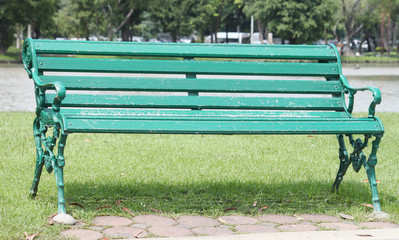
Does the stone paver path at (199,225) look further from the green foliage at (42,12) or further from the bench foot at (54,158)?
the green foliage at (42,12)

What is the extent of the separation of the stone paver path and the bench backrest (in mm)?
876

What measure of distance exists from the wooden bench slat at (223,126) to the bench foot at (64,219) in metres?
0.53

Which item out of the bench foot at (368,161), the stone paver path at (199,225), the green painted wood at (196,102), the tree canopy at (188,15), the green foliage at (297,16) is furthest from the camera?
the green foliage at (297,16)

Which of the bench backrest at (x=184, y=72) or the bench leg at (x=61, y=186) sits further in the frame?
the bench backrest at (x=184, y=72)

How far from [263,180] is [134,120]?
1.69 m

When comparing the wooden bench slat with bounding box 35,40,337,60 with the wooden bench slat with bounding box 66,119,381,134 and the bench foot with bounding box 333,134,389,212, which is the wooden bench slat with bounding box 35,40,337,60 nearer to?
the bench foot with bounding box 333,134,389,212

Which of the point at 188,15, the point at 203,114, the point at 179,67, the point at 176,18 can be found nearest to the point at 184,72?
the point at 179,67

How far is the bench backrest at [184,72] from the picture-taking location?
442 cm

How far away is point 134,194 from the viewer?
4.64 meters

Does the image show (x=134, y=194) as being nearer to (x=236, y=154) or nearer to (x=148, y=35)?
(x=236, y=154)

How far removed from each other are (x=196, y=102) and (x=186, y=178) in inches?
31.9

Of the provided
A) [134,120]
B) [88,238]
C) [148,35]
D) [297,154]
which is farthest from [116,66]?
[148,35]

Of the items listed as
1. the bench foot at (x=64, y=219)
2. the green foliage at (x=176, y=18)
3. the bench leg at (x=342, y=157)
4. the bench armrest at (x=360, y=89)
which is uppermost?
the green foliage at (x=176, y=18)

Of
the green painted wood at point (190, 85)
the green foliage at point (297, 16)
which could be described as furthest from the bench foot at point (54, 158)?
the green foliage at point (297, 16)
